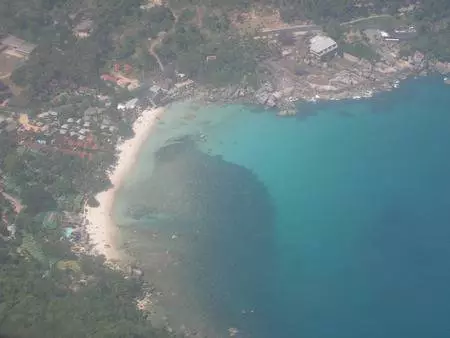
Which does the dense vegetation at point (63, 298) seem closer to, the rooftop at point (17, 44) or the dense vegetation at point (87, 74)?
the dense vegetation at point (87, 74)

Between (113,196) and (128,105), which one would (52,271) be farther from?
(128,105)

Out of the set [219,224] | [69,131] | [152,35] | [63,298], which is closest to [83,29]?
[152,35]

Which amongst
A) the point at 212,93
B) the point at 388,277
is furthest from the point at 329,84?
the point at 388,277

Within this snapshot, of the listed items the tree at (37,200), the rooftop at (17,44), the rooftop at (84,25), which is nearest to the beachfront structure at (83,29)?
the rooftop at (84,25)

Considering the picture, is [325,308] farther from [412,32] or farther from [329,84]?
[412,32]

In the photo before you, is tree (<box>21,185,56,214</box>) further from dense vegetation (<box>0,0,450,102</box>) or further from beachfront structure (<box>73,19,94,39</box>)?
beachfront structure (<box>73,19,94,39</box>)

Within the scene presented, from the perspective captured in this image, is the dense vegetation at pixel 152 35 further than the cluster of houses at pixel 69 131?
Yes

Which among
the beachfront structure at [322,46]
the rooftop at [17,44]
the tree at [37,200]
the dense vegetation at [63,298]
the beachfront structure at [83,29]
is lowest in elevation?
the dense vegetation at [63,298]

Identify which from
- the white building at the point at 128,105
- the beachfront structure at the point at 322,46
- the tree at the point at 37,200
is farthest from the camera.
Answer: the beachfront structure at the point at 322,46
